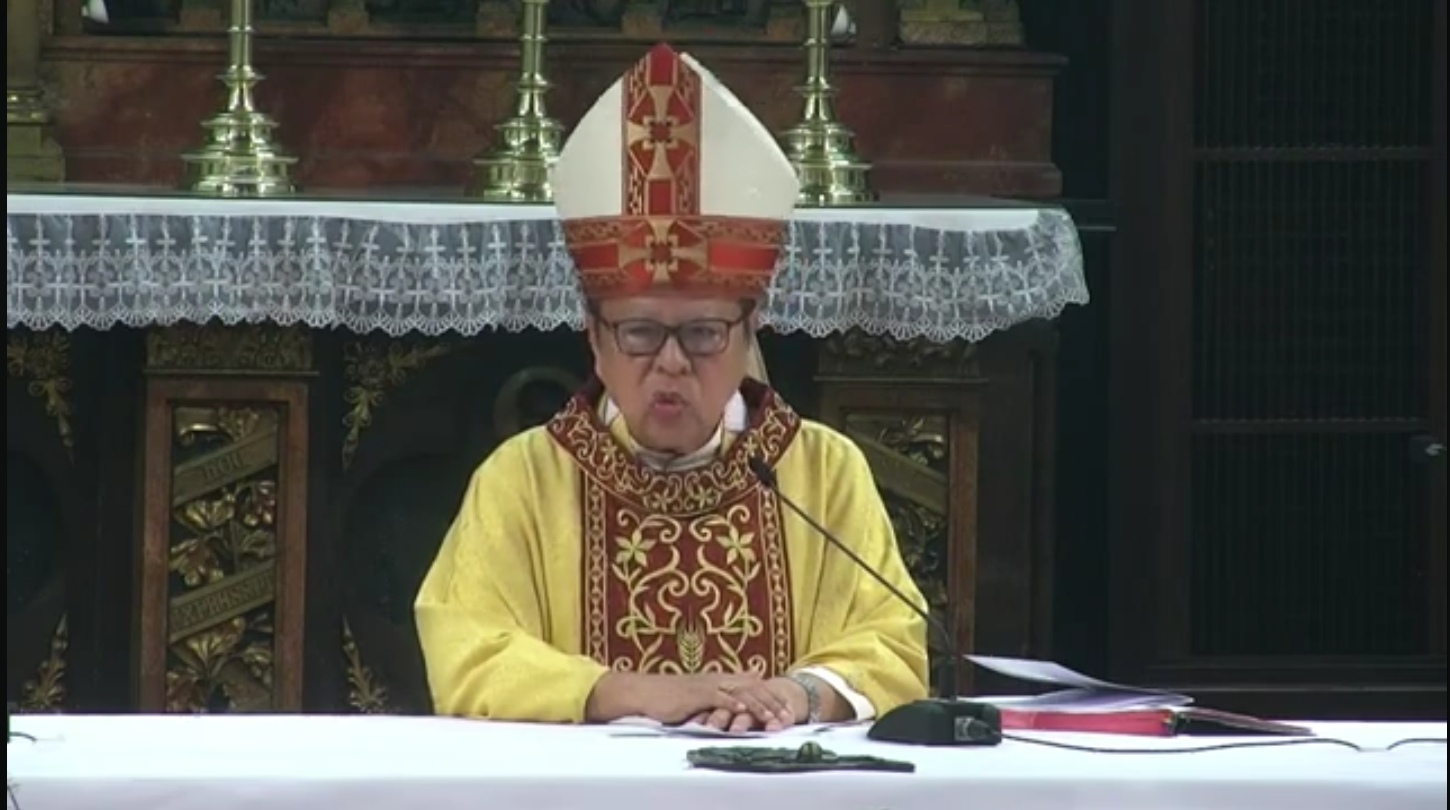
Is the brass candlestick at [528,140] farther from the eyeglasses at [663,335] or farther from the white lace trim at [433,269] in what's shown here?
the eyeglasses at [663,335]

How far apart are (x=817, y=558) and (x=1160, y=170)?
3.93 metres

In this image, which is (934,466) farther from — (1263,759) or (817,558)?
(1263,759)

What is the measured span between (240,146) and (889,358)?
49.3 inches

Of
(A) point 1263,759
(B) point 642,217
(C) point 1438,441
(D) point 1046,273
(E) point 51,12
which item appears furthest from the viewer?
(C) point 1438,441

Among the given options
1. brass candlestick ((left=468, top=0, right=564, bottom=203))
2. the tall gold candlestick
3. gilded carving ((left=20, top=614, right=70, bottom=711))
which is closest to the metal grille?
brass candlestick ((left=468, top=0, right=564, bottom=203))

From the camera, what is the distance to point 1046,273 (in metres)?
7.31

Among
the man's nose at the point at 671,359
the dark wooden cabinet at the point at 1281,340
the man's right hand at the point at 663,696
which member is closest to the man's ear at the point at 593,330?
the man's nose at the point at 671,359

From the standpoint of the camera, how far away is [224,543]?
23.8 ft

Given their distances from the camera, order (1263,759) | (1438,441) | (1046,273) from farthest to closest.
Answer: (1438,441) → (1046,273) → (1263,759)

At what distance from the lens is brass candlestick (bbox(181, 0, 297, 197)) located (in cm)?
745

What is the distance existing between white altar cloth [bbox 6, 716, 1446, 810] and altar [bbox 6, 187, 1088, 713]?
2779mm

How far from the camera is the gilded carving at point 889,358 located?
7430 millimetres

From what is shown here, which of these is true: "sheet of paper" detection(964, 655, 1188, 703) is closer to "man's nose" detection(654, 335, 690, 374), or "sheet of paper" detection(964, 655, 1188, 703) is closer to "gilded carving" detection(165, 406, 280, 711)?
"man's nose" detection(654, 335, 690, 374)

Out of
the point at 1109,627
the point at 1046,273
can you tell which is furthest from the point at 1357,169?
the point at 1046,273
